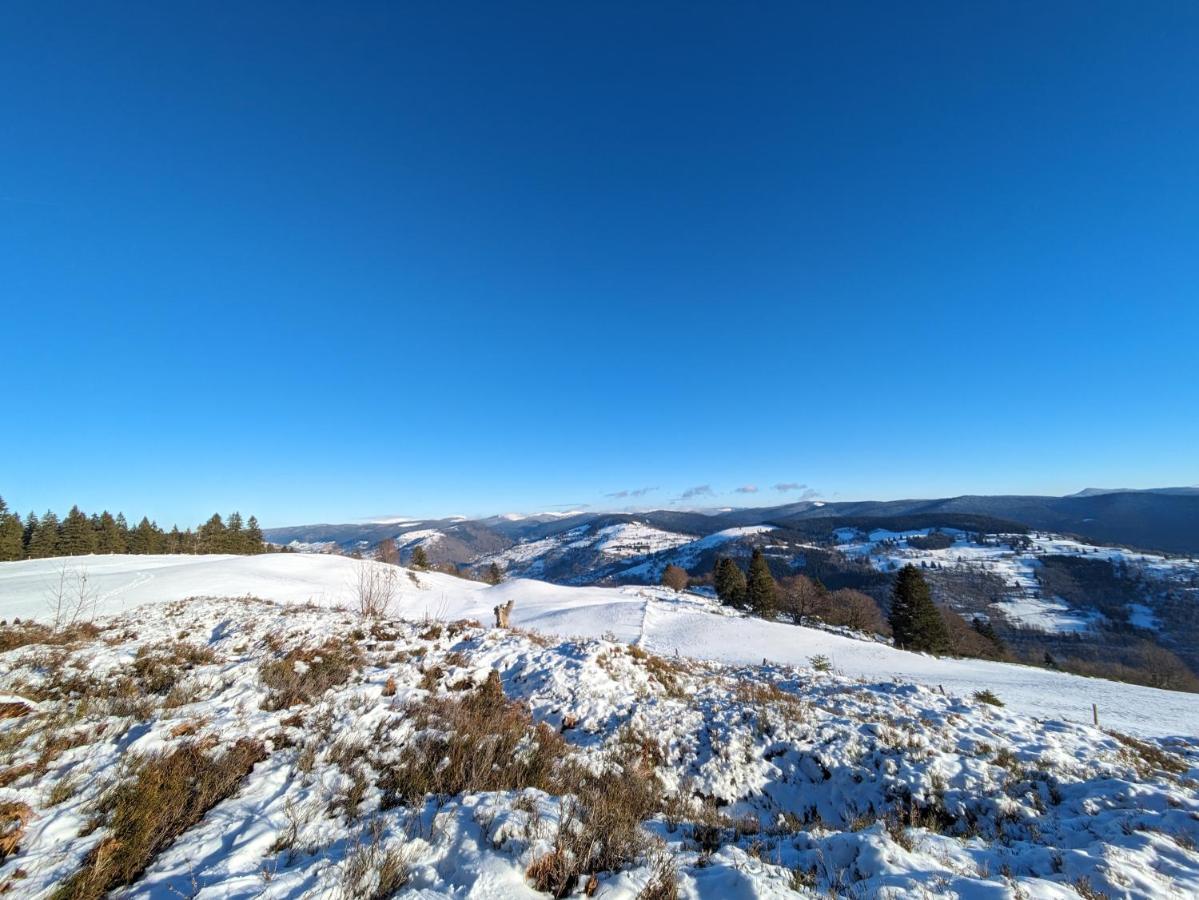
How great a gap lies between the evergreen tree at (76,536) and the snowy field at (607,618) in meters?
20.2

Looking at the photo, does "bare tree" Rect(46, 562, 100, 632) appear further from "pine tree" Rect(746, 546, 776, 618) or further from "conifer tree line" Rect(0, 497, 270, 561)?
"pine tree" Rect(746, 546, 776, 618)

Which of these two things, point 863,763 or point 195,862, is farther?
point 863,763

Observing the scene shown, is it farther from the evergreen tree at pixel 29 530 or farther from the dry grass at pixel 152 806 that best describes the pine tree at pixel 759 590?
the evergreen tree at pixel 29 530

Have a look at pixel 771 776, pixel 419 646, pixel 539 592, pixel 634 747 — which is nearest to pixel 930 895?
pixel 771 776

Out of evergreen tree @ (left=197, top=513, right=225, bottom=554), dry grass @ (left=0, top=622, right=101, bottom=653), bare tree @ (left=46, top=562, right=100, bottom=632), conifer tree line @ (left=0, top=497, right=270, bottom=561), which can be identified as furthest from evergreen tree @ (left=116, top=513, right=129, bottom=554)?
dry grass @ (left=0, top=622, right=101, bottom=653)

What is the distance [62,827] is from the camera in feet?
13.6

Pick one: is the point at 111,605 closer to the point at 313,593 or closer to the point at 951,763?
the point at 313,593

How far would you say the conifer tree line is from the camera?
47531 mm

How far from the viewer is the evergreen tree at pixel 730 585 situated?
53750mm

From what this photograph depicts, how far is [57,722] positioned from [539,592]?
3754 cm

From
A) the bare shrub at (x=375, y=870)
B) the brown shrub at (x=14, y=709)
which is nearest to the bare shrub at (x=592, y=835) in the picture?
the bare shrub at (x=375, y=870)

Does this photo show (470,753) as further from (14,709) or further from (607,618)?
(607,618)

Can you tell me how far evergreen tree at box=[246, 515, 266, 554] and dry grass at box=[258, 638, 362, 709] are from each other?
65668 mm

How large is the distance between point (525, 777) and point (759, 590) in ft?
160
